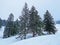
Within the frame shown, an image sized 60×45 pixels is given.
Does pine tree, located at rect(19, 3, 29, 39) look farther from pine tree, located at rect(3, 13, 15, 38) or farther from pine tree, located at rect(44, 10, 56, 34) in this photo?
pine tree, located at rect(3, 13, 15, 38)

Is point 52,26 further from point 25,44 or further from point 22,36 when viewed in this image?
point 25,44

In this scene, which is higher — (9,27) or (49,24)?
(49,24)

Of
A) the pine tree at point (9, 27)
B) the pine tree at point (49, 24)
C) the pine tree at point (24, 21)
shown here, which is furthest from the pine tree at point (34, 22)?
the pine tree at point (9, 27)

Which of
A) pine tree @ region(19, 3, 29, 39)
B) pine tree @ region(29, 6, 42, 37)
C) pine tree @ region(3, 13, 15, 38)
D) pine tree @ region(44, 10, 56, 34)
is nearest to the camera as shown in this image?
pine tree @ region(29, 6, 42, 37)

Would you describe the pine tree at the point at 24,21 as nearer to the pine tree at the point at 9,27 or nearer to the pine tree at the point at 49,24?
the pine tree at the point at 49,24

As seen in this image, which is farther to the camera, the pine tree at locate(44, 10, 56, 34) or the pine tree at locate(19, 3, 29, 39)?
the pine tree at locate(44, 10, 56, 34)

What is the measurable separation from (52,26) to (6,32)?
15.6m

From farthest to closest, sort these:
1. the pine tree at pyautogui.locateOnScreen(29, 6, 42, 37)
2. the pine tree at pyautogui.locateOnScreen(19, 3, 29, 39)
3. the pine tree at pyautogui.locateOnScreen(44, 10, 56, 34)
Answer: the pine tree at pyautogui.locateOnScreen(44, 10, 56, 34) < the pine tree at pyautogui.locateOnScreen(19, 3, 29, 39) < the pine tree at pyautogui.locateOnScreen(29, 6, 42, 37)

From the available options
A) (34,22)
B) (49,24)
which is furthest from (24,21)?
(49,24)

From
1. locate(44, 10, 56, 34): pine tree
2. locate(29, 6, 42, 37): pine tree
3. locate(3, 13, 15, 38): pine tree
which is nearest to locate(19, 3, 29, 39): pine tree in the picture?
locate(29, 6, 42, 37): pine tree

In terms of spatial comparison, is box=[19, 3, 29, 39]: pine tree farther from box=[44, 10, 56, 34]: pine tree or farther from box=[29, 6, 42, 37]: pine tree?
box=[44, 10, 56, 34]: pine tree

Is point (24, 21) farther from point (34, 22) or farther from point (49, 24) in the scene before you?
point (49, 24)

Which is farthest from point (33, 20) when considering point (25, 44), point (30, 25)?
point (25, 44)

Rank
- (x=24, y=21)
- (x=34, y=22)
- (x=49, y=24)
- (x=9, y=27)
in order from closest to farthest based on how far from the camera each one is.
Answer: (x=34, y=22)
(x=24, y=21)
(x=49, y=24)
(x=9, y=27)
